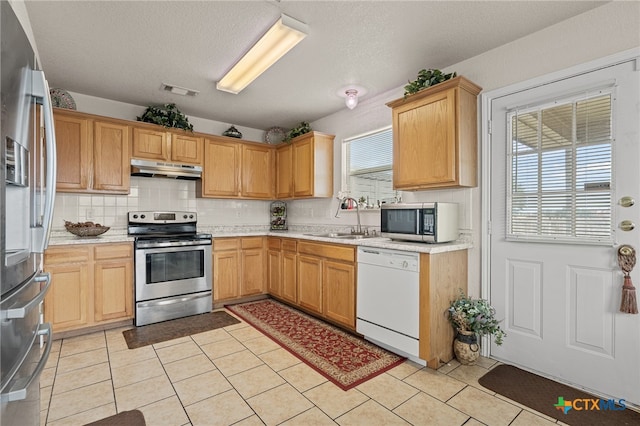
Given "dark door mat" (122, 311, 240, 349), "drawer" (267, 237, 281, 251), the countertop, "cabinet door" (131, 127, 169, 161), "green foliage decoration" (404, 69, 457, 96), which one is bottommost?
"dark door mat" (122, 311, 240, 349)

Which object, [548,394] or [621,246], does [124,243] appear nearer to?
[548,394]

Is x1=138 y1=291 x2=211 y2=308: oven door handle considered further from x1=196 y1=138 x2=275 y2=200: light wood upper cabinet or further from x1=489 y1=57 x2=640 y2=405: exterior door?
x1=489 y1=57 x2=640 y2=405: exterior door

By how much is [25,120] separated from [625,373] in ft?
10.8

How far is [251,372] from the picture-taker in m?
2.37

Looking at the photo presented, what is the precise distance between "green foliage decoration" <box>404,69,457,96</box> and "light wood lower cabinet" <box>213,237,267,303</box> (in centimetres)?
270

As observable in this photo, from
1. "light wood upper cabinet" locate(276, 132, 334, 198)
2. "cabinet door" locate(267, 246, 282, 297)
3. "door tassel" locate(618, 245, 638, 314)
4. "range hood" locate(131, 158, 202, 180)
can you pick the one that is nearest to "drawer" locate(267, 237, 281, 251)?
"cabinet door" locate(267, 246, 282, 297)

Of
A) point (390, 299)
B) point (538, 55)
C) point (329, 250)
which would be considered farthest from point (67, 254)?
point (538, 55)

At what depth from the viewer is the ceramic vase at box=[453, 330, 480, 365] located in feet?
8.07

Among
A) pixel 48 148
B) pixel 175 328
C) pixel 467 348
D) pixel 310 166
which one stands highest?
pixel 310 166

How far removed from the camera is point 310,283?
11.7 feet

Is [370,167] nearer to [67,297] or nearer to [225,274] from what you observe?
[225,274]

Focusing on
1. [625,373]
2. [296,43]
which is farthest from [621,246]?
[296,43]

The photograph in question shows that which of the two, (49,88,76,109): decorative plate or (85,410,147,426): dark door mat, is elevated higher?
(49,88,76,109): decorative plate

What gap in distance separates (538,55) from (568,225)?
1.27m
